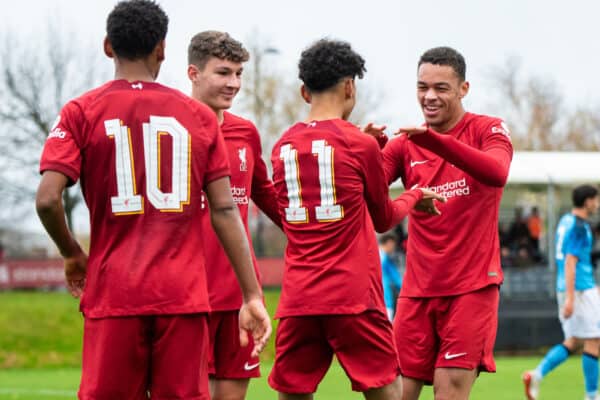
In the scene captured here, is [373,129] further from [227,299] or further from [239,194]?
[227,299]

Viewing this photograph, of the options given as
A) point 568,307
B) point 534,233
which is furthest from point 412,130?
point 534,233

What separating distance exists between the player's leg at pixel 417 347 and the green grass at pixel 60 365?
586cm

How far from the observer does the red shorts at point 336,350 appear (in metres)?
6.11

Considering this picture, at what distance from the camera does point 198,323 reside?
15.8 feet

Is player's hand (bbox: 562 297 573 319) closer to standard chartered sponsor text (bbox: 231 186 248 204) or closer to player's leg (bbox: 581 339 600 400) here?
player's leg (bbox: 581 339 600 400)

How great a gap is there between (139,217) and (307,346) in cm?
186

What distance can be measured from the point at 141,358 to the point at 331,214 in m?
1.59

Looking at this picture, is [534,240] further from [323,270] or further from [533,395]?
[323,270]

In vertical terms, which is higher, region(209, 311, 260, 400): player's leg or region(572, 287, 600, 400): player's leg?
region(209, 311, 260, 400): player's leg

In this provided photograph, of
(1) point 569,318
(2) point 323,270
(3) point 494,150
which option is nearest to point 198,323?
(2) point 323,270

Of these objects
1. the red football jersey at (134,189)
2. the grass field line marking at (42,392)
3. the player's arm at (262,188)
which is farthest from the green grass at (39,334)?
the red football jersey at (134,189)

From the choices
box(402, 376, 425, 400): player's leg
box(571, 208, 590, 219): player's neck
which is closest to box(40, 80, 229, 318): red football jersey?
box(402, 376, 425, 400): player's leg

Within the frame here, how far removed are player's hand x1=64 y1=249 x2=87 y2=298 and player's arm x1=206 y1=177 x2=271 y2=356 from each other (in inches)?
22.9

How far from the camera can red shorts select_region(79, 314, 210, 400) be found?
472 cm
